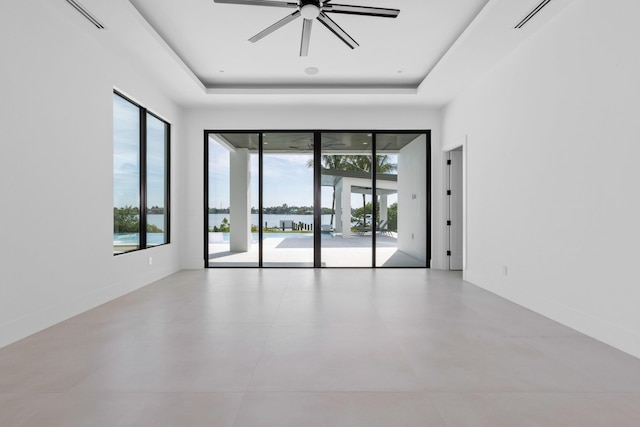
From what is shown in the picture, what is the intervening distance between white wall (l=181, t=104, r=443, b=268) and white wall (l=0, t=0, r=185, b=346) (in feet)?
7.37

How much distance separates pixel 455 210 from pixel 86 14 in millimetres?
6688

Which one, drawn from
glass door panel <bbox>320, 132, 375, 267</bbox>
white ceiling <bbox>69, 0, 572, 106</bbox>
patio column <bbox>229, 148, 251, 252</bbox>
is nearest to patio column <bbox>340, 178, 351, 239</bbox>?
glass door panel <bbox>320, 132, 375, 267</bbox>

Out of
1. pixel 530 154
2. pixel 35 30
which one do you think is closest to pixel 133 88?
pixel 35 30

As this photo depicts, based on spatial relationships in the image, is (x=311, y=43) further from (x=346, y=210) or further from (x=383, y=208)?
(x=383, y=208)

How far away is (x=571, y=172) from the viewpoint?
3643 mm

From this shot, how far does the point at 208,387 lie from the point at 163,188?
5.09 meters

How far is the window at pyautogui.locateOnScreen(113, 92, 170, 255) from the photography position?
5.00m

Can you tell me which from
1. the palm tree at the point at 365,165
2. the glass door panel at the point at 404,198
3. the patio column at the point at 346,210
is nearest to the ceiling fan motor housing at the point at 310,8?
the glass door panel at the point at 404,198

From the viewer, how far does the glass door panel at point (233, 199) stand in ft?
24.2

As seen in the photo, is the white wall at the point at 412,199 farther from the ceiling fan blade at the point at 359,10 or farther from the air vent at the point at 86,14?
the air vent at the point at 86,14

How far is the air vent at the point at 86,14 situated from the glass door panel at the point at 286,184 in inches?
143

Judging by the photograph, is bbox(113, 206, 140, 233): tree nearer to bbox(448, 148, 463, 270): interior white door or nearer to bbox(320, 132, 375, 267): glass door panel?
bbox(320, 132, 375, 267): glass door panel

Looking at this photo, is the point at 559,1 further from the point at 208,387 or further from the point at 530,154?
the point at 208,387

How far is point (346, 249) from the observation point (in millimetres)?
9656
